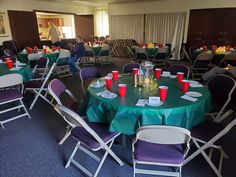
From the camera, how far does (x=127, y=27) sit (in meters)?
10.7

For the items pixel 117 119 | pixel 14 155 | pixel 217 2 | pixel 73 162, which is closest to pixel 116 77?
pixel 117 119

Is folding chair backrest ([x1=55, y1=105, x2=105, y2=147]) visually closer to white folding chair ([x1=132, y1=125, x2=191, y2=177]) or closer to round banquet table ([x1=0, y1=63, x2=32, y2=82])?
white folding chair ([x1=132, y1=125, x2=191, y2=177])

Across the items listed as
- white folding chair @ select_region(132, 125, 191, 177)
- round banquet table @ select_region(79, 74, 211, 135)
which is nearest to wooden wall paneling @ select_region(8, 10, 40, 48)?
round banquet table @ select_region(79, 74, 211, 135)

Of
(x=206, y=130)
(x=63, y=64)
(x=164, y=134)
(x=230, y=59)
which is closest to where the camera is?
(x=164, y=134)

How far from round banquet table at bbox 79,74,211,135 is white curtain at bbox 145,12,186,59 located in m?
7.63

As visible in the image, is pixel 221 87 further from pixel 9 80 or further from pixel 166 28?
pixel 166 28

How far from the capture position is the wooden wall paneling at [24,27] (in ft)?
27.2

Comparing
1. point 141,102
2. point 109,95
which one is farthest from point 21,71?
point 141,102

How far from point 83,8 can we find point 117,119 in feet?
37.2

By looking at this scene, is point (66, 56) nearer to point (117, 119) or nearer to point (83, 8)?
point (117, 119)

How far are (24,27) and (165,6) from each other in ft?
22.9

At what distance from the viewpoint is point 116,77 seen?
2.81 metres

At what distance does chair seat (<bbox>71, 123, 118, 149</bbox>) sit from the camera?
1.88 meters

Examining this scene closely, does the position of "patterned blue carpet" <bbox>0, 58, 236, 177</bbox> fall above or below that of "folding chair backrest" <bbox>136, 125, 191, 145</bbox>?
below
